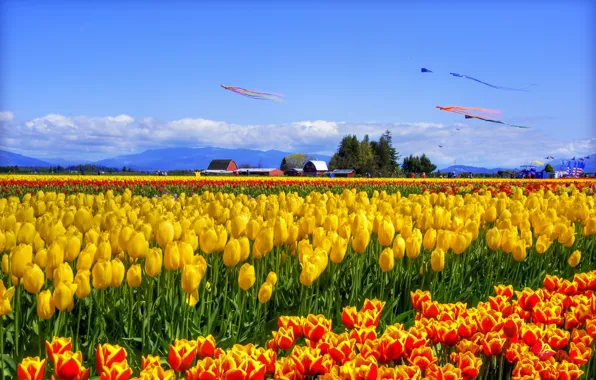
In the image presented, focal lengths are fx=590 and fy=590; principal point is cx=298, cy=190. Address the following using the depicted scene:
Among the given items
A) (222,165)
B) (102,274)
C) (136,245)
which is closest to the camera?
(102,274)

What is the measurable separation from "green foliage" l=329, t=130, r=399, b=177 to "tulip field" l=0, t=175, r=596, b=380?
9143 cm

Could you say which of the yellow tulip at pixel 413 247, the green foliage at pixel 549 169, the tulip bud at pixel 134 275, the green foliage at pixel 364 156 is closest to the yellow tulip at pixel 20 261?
the tulip bud at pixel 134 275

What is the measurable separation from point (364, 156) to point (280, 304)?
9925 centimetres

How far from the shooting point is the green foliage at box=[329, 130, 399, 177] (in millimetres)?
100625

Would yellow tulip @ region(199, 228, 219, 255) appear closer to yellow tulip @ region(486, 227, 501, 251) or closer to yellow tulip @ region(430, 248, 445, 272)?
yellow tulip @ region(430, 248, 445, 272)

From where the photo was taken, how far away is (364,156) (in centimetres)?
10231

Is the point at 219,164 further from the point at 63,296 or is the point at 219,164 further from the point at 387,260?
the point at 63,296

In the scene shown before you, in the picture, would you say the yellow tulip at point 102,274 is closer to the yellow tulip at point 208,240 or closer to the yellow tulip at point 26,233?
the yellow tulip at point 208,240

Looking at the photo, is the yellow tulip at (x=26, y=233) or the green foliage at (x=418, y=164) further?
the green foliage at (x=418, y=164)

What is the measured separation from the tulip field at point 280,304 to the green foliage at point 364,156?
91.4m

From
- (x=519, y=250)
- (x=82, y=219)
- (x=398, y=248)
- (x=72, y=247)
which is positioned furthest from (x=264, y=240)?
(x=519, y=250)

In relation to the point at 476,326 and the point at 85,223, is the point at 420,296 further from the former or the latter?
the point at 85,223

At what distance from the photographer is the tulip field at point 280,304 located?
6.93 ft

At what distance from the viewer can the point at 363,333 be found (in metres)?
2.39
